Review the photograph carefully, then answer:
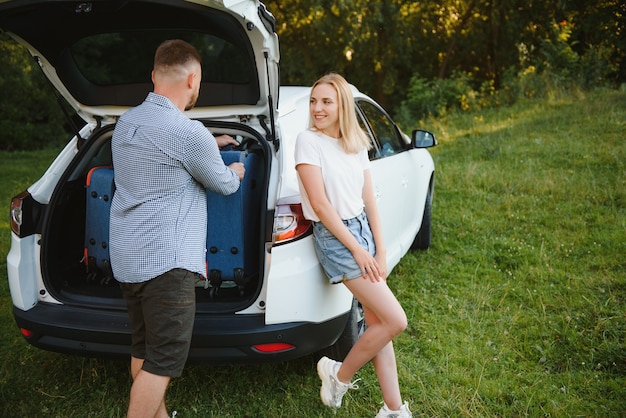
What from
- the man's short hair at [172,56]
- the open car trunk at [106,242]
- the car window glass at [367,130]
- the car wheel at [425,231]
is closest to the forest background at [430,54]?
the car wheel at [425,231]

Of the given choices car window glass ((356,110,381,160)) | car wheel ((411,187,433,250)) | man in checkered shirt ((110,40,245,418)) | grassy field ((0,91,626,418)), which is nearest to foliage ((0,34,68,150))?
grassy field ((0,91,626,418))

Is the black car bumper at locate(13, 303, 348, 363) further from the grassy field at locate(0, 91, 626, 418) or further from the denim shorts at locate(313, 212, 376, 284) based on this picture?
the grassy field at locate(0, 91, 626, 418)

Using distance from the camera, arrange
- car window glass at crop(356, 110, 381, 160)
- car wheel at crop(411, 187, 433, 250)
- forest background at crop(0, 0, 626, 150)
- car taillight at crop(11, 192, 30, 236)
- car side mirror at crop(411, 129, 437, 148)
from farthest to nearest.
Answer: forest background at crop(0, 0, 626, 150), car wheel at crop(411, 187, 433, 250), car side mirror at crop(411, 129, 437, 148), car window glass at crop(356, 110, 381, 160), car taillight at crop(11, 192, 30, 236)

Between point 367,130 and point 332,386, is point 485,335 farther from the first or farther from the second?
point 367,130

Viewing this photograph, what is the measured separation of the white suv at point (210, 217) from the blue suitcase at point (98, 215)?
14mm

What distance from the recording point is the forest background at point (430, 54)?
13680 millimetres

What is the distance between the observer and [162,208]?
2.31 metres

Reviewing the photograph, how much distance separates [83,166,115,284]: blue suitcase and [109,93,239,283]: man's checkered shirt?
726mm

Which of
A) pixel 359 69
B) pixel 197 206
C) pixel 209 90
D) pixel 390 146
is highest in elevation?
pixel 209 90

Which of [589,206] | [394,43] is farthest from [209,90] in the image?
[394,43]

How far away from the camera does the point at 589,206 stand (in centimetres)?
597

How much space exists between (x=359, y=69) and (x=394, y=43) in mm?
1935

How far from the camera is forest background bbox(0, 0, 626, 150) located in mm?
13680

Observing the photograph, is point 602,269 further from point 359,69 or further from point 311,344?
point 359,69
